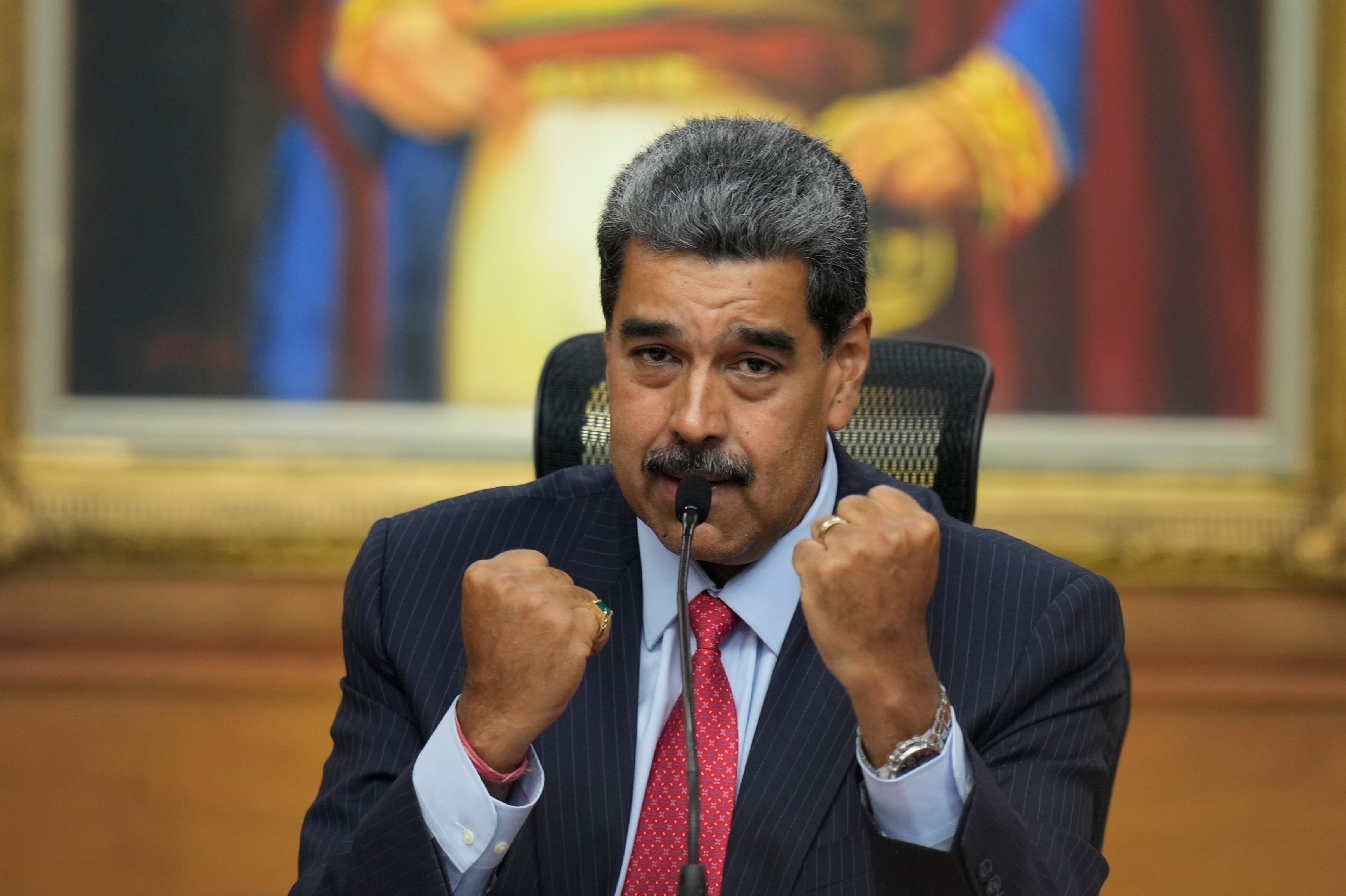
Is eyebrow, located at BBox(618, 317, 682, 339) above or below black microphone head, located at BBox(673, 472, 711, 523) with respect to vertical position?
above

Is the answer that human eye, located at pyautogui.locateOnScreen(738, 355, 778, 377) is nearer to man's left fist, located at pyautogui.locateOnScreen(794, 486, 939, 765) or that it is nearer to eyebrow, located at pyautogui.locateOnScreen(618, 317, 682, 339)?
eyebrow, located at pyautogui.locateOnScreen(618, 317, 682, 339)

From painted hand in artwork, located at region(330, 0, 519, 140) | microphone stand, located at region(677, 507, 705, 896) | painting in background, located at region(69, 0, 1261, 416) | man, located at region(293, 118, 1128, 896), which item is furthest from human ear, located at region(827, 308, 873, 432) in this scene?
painted hand in artwork, located at region(330, 0, 519, 140)

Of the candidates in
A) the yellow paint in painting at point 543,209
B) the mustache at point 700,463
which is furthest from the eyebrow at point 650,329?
the yellow paint in painting at point 543,209

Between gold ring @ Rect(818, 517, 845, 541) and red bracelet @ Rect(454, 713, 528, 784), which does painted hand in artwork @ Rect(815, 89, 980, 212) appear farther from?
red bracelet @ Rect(454, 713, 528, 784)

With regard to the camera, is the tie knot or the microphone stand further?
the tie knot

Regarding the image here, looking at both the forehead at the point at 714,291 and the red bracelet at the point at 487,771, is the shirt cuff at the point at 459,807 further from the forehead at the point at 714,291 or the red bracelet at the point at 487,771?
the forehead at the point at 714,291

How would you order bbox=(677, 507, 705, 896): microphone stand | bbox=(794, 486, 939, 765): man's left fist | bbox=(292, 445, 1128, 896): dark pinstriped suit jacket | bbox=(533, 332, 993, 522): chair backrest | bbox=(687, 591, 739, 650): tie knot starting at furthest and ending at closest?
bbox=(533, 332, 993, 522): chair backrest → bbox=(687, 591, 739, 650): tie knot → bbox=(292, 445, 1128, 896): dark pinstriped suit jacket → bbox=(794, 486, 939, 765): man's left fist → bbox=(677, 507, 705, 896): microphone stand

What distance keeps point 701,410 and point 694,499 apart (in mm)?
139

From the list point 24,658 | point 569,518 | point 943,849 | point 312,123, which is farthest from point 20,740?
point 943,849

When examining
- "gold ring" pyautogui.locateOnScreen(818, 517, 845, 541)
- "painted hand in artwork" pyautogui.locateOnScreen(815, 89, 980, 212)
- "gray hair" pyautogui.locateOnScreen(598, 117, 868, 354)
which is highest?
"painted hand in artwork" pyautogui.locateOnScreen(815, 89, 980, 212)

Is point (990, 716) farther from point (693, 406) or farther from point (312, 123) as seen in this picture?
point (312, 123)

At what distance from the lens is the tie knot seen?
5.55 ft

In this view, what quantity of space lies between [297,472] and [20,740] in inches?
33.9

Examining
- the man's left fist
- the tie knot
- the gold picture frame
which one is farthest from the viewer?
the gold picture frame
